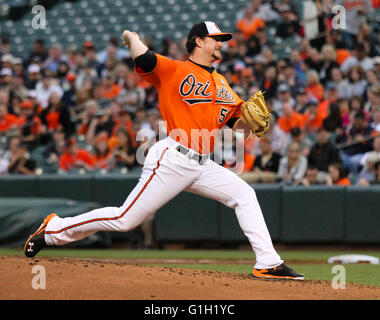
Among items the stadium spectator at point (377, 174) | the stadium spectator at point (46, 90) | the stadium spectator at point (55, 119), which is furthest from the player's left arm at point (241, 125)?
the stadium spectator at point (46, 90)

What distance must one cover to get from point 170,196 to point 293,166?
585cm

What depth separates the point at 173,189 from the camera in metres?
5.16

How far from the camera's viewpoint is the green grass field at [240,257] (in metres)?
6.90

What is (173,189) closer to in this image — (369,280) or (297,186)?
(369,280)

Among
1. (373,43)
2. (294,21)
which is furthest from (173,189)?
(294,21)

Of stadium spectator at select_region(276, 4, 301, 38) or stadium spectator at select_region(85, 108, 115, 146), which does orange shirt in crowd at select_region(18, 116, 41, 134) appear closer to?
stadium spectator at select_region(85, 108, 115, 146)

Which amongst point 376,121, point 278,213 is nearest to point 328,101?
point 376,121

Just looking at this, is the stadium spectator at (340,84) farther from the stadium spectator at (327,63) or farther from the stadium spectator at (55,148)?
the stadium spectator at (55,148)

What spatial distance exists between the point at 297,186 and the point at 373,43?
3.42 metres

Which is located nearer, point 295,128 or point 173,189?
point 173,189

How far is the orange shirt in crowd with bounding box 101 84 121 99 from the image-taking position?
47.4ft

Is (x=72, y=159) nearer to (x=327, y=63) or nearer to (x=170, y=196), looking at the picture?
(x=327, y=63)

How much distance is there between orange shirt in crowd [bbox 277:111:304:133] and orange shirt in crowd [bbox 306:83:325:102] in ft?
1.93

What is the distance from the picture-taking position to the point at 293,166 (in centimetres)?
1078
